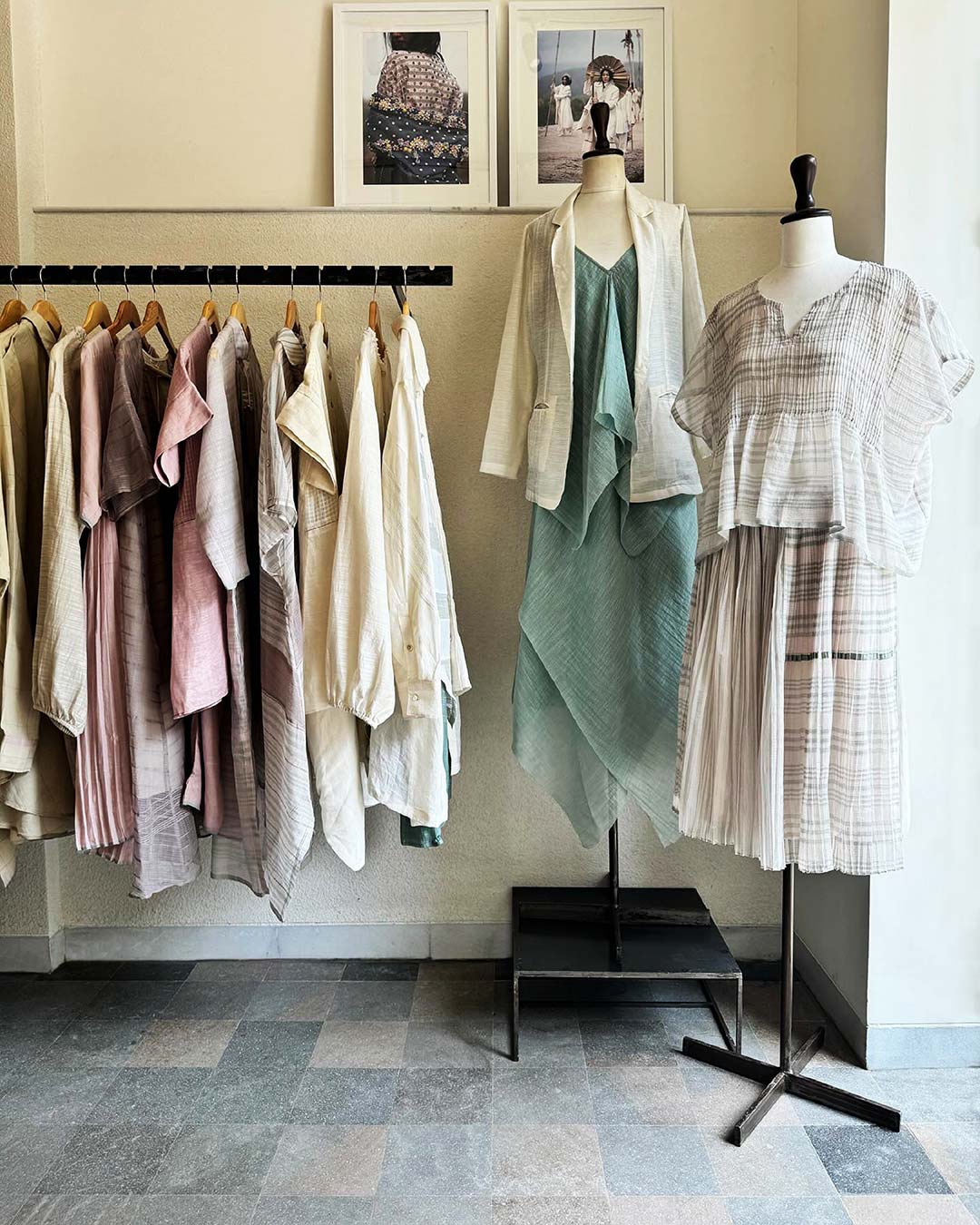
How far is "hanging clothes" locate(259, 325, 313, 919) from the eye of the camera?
185 centimetres

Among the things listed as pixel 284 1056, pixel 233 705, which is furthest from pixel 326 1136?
pixel 233 705

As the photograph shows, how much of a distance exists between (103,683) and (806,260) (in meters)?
1.57

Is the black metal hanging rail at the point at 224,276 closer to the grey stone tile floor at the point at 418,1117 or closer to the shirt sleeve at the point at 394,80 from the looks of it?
the shirt sleeve at the point at 394,80

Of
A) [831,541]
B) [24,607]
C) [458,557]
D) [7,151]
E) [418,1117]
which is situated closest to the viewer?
[831,541]

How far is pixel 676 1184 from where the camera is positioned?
163 centimetres

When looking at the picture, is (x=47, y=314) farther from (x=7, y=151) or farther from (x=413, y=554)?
(x=413, y=554)

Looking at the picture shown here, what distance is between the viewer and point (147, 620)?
1.94 metres

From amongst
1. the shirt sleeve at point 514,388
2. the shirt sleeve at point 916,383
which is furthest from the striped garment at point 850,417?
the shirt sleeve at point 514,388

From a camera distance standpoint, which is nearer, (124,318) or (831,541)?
(831,541)

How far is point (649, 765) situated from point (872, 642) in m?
0.61

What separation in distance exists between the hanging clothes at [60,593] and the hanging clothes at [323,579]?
426 millimetres

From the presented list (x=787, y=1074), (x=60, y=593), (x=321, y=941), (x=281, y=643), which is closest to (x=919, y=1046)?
(x=787, y=1074)

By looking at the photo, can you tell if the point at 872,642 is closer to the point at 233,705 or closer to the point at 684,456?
the point at 684,456

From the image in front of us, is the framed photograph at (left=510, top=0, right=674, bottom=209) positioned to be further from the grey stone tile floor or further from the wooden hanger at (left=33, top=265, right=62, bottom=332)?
the grey stone tile floor
